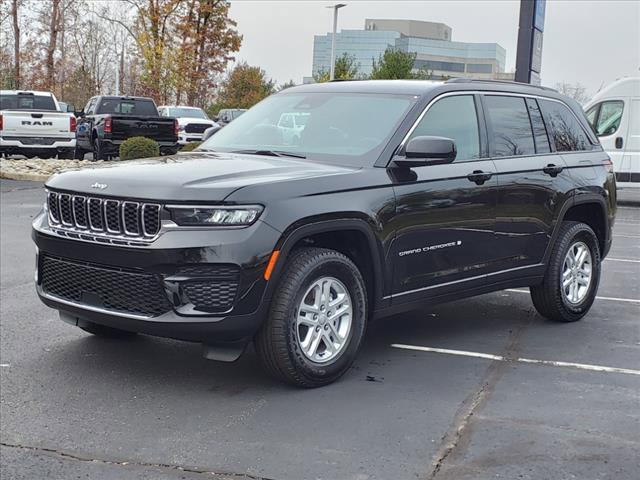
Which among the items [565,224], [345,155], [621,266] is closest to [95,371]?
[345,155]

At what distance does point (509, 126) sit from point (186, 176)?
2887 mm

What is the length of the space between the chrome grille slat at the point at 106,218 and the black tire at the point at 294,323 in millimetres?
787

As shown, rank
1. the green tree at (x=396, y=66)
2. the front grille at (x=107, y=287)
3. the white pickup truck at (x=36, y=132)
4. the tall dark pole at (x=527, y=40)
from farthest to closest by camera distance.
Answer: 1. the green tree at (x=396, y=66)
2. the white pickup truck at (x=36, y=132)
3. the tall dark pole at (x=527, y=40)
4. the front grille at (x=107, y=287)

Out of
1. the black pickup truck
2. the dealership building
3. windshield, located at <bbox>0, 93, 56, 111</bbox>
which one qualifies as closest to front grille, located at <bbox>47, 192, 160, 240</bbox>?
the black pickup truck

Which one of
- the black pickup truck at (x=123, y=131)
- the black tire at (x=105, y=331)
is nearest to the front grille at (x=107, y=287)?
the black tire at (x=105, y=331)

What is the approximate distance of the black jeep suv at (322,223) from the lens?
15.5 ft

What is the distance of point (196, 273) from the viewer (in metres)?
4.70

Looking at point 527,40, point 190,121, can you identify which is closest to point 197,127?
point 190,121

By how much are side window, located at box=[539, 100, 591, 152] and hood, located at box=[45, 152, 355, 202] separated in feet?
8.25

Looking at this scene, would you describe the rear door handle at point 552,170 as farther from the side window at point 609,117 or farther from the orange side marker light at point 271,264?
the side window at point 609,117

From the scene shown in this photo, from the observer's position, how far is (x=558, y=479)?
12.8ft

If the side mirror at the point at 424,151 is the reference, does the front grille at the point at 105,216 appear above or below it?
below

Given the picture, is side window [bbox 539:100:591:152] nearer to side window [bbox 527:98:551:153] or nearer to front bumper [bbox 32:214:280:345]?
side window [bbox 527:98:551:153]

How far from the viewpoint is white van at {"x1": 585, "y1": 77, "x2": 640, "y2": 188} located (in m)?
19.2
